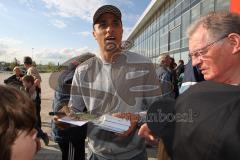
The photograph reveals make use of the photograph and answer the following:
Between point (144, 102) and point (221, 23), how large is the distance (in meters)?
0.86

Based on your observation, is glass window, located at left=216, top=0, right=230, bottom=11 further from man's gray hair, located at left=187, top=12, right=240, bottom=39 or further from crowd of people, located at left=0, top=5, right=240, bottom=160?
man's gray hair, located at left=187, top=12, right=240, bottom=39

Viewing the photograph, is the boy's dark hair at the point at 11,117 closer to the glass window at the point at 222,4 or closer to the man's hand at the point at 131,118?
the man's hand at the point at 131,118

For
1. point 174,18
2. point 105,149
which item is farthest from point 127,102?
point 174,18

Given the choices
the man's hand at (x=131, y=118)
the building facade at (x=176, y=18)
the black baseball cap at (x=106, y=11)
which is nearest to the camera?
the man's hand at (x=131, y=118)

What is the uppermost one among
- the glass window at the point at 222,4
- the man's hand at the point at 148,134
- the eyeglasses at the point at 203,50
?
the glass window at the point at 222,4

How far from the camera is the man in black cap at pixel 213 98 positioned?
1.36 meters

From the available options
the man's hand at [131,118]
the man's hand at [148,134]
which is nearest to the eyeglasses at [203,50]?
the man's hand at [148,134]

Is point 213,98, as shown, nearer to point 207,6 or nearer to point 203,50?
point 203,50

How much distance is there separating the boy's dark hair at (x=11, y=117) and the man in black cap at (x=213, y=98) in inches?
24.3

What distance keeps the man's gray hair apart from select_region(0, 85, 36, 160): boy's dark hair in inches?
37.6

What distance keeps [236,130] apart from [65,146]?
3.24 metres

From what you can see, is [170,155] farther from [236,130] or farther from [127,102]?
[127,102]

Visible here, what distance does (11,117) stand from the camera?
1315 millimetres

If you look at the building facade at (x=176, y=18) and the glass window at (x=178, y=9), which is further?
the glass window at (x=178, y=9)
